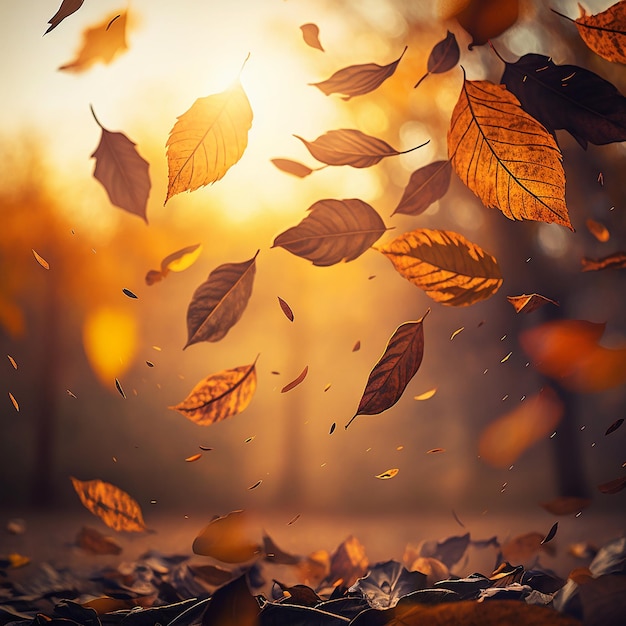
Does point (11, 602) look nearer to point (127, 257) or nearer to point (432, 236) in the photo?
point (127, 257)

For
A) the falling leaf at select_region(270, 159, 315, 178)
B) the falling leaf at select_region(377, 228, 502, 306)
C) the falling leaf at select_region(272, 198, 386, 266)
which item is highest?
the falling leaf at select_region(270, 159, 315, 178)

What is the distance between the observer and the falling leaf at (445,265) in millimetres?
450

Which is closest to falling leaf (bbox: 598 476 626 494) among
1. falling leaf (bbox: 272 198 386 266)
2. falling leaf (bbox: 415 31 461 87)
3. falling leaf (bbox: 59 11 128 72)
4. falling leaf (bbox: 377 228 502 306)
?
falling leaf (bbox: 377 228 502 306)

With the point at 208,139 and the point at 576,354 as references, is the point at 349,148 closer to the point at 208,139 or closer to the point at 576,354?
the point at 208,139

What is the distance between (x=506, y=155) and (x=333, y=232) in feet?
0.54

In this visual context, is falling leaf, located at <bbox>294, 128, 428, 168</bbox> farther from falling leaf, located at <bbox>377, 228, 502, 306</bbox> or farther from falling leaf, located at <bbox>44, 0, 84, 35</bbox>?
falling leaf, located at <bbox>44, 0, 84, 35</bbox>

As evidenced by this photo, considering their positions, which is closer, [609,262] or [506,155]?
[506,155]

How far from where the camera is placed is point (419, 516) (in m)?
1.07

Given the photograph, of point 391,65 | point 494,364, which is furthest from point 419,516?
point 391,65

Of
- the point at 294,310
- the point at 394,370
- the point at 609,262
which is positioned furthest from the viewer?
the point at 294,310

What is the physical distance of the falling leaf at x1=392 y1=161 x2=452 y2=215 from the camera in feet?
1.57

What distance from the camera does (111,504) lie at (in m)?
0.47

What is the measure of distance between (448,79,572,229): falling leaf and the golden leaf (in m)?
0.19

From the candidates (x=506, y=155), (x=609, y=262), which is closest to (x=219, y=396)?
(x=506, y=155)
